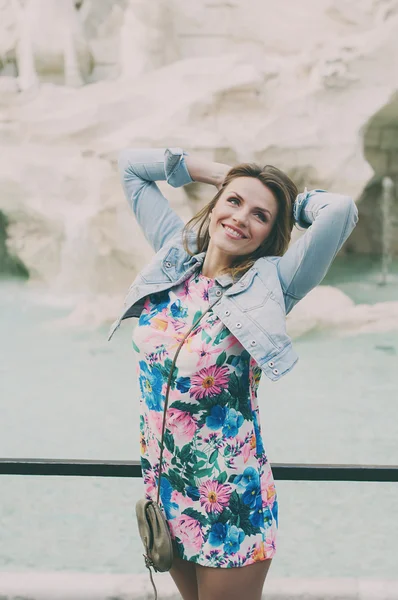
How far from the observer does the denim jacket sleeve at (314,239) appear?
1249 millimetres

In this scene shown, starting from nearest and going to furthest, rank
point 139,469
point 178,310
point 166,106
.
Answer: point 178,310 < point 139,469 < point 166,106

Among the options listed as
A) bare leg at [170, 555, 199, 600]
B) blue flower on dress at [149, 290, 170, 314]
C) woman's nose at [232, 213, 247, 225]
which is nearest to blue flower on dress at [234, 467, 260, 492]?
bare leg at [170, 555, 199, 600]

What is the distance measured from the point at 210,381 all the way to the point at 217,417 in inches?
2.6

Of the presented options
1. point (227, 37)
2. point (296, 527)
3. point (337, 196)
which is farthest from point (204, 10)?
point (337, 196)

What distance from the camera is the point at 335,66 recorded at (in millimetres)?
7031

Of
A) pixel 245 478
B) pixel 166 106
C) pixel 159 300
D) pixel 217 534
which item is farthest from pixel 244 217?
pixel 166 106

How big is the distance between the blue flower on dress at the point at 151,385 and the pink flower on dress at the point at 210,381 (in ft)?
0.26

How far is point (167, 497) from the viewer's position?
135 centimetres

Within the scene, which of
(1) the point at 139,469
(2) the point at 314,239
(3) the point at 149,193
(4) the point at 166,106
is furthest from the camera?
(4) the point at 166,106

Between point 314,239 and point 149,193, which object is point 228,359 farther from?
point 149,193

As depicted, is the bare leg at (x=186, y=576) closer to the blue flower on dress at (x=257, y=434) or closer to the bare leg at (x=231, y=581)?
the bare leg at (x=231, y=581)

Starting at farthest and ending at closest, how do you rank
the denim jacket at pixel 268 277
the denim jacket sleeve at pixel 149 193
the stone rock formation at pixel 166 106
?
the stone rock formation at pixel 166 106, the denim jacket sleeve at pixel 149 193, the denim jacket at pixel 268 277

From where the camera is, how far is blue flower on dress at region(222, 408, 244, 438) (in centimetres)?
128

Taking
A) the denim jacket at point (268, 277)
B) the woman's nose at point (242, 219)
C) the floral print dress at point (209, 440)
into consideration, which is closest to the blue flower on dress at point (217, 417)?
the floral print dress at point (209, 440)
